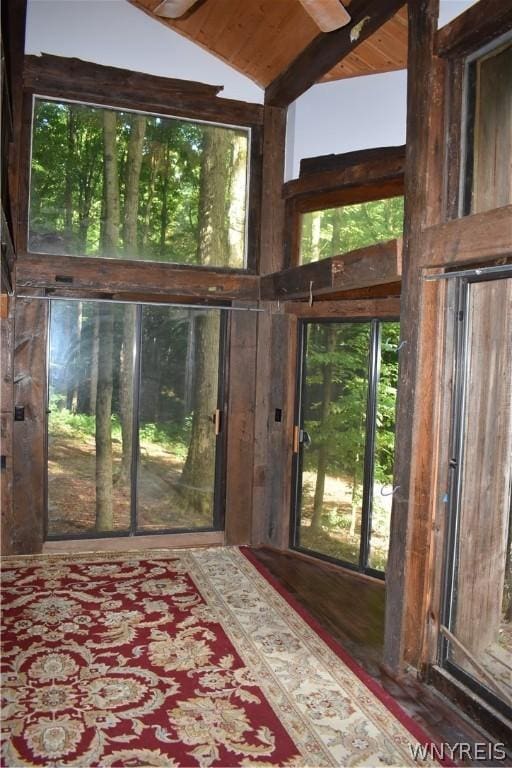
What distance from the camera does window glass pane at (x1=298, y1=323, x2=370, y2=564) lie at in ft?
14.9

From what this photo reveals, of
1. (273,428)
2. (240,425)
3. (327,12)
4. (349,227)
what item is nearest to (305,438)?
(273,428)

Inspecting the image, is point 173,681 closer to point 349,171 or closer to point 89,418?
point 89,418

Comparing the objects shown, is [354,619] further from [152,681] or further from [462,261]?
[462,261]

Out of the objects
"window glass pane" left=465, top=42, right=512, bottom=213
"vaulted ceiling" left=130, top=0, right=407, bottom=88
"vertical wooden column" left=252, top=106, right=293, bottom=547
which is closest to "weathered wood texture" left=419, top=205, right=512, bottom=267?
"window glass pane" left=465, top=42, right=512, bottom=213

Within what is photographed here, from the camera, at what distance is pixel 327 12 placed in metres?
2.99

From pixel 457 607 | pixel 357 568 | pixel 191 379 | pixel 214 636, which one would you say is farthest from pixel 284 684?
pixel 191 379

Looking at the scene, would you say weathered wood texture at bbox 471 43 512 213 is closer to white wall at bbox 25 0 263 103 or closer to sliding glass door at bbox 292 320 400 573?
sliding glass door at bbox 292 320 400 573

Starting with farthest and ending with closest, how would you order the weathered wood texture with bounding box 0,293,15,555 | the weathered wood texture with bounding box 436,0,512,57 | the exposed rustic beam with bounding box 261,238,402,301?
the weathered wood texture with bounding box 0,293,15,555
the exposed rustic beam with bounding box 261,238,402,301
the weathered wood texture with bounding box 436,0,512,57

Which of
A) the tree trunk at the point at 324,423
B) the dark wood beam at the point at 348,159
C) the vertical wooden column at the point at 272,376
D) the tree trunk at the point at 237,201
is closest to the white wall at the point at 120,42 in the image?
the tree trunk at the point at 237,201

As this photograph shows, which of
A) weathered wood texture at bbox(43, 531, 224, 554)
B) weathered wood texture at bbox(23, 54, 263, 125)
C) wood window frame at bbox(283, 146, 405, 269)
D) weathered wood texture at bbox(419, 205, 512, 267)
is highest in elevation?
weathered wood texture at bbox(23, 54, 263, 125)

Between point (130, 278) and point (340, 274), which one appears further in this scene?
point (130, 278)

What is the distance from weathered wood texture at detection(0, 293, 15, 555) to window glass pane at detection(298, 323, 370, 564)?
228 centimetres

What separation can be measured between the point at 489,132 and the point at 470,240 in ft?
1.92

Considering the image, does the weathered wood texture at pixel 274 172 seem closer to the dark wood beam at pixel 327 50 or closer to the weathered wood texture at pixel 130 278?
the dark wood beam at pixel 327 50
